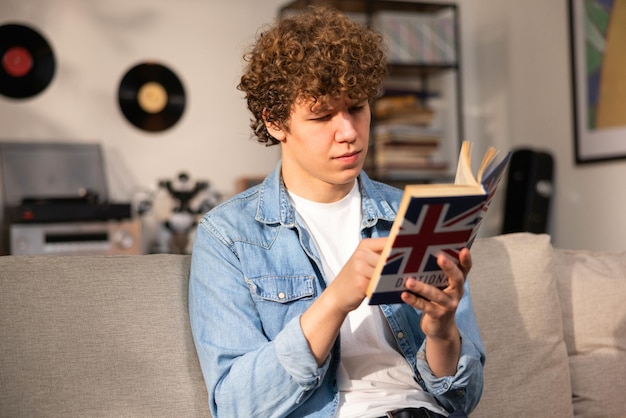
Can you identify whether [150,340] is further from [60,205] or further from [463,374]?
[60,205]

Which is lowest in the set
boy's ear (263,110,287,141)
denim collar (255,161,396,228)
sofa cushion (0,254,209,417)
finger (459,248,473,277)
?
sofa cushion (0,254,209,417)

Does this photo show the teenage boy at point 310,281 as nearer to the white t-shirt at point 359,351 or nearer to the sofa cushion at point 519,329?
the white t-shirt at point 359,351

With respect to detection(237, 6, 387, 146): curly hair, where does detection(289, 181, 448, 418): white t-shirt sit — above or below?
below

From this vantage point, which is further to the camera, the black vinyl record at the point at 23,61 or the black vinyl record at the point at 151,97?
the black vinyl record at the point at 151,97

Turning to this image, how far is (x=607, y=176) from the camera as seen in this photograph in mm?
4062

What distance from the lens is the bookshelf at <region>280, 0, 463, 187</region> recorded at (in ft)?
Answer: 14.4

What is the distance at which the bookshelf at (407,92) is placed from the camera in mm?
4391

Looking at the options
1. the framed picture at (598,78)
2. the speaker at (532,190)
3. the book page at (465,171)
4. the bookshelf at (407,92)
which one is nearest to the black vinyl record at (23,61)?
the bookshelf at (407,92)

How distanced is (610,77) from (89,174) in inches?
101

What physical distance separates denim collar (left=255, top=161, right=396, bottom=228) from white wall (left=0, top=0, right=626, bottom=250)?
9.00 ft

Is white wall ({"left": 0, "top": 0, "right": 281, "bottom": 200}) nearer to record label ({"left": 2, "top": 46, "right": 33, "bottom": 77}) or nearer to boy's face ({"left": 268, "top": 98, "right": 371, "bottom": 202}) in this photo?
record label ({"left": 2, "top": 46, "right": 33, "bottom": 77})

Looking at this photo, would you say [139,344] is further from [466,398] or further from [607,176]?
[607,176]

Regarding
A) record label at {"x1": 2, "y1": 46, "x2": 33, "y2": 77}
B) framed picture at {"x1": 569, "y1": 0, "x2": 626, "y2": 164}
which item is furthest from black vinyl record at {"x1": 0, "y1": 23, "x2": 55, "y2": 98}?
framed picture at {"x1": 569, "y1": 0, "x2": 626, "y2": 164}

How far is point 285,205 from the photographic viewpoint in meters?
1.50
